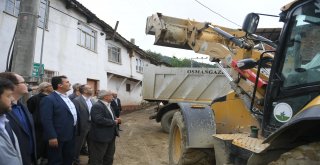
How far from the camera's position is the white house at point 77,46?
35.1 feet

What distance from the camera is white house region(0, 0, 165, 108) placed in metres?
10.7

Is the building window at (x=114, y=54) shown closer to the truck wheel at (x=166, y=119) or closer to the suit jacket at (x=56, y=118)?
the truck wheel at (x=166, y=119)

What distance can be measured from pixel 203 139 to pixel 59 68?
9.26 m

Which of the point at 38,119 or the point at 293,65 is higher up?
the point at 293,65

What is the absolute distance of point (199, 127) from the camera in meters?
5.33

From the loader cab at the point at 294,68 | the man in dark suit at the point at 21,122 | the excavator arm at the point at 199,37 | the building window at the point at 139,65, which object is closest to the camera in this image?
the loader cab at the point at 294,68

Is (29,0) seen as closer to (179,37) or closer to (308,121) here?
(179,37)

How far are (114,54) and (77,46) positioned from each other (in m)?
6.47

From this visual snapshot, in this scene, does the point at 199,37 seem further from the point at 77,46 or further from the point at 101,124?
the point at 77,46

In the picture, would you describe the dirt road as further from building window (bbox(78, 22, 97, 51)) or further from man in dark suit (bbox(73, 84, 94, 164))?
building window (bbox(78, 22, 97, 51))

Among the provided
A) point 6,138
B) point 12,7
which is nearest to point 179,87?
point 12,7

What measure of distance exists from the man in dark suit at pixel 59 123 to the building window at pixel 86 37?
1004 centimetres

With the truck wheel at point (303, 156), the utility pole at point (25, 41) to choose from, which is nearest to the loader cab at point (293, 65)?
the truck wheel at point (303, 156)

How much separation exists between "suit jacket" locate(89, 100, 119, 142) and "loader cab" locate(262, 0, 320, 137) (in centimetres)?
287
